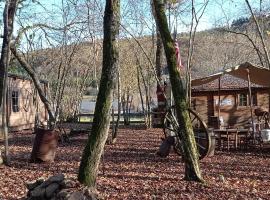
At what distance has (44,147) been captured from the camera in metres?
11.9

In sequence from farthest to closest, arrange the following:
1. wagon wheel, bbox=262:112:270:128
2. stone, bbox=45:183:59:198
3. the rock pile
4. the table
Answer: wagon wheel, bbox=262:112:270:128, the table, stone, bbox=45:183:59:198, the rock pile

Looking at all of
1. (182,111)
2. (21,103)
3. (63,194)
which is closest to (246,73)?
(182,111)

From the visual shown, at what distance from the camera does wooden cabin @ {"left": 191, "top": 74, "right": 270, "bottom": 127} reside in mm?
24531

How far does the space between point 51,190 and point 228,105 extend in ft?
62.3

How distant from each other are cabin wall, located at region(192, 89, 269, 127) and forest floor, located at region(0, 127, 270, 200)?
33.7 ft

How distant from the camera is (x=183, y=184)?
832 cm

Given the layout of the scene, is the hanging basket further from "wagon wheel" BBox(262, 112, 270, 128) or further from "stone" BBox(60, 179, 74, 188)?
"wagon wheel" BBox(262, 112, 270, 128)

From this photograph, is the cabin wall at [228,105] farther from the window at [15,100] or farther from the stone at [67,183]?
the stone at [67,183]

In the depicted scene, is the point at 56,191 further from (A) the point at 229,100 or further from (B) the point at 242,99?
(B) the point at 242,99

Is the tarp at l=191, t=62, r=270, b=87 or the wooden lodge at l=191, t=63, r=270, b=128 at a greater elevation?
the tarp at l=191, t=62, r=270, b=87

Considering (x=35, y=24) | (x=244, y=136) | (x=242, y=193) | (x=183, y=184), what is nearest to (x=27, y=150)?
(x=35, y=24)

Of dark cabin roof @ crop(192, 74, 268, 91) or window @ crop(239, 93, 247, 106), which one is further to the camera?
window @ crop(239, 93, 247, 106)

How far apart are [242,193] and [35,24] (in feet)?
39.1

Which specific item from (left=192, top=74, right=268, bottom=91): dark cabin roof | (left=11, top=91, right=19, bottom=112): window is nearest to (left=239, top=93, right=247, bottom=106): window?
(left=192, top=74, right=268, bottom=91): dark cabin roof
